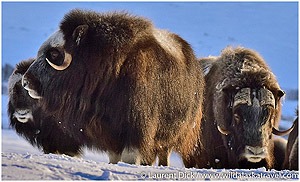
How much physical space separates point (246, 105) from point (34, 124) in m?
1.64

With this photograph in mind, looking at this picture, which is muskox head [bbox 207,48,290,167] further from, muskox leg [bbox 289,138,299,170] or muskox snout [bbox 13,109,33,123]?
muskox snout [bbox 13,109,33,123]

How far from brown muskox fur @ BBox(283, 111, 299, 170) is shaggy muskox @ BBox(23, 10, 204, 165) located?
1214mm

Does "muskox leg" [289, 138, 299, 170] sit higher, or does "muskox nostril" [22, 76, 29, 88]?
"muskox nostril" [22, 76, 29, 88]

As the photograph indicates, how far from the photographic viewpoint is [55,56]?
12.5 feet

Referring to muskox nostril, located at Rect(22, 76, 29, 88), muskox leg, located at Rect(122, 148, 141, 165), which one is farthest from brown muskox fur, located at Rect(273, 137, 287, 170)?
muskox nostril, located at Rect(22, 76, 29, 88)

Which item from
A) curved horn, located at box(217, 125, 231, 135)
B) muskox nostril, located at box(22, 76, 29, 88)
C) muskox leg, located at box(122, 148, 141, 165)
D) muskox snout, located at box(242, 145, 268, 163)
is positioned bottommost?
muskox leg, located at box(122, 148, 141, 165)

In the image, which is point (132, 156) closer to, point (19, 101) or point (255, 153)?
point (255, 153)

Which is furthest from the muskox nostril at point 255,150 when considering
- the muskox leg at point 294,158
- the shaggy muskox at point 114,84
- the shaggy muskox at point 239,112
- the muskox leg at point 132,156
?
the muskox leg at point 132,156

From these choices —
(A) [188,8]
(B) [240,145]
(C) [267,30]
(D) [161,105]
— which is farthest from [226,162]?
(A) [188,8]

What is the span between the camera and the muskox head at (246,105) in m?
4.39

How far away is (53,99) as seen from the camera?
3.78m

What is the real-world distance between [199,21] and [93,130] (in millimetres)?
13374

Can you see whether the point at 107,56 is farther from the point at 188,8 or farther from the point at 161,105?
the point at 188,8

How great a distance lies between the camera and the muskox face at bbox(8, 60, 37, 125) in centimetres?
470
